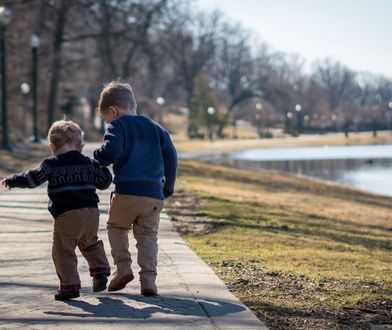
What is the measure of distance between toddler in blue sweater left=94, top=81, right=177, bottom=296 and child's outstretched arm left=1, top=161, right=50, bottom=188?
0.37 m

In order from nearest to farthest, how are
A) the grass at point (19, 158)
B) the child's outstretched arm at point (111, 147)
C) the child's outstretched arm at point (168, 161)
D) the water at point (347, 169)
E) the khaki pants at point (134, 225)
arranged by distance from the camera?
the child's outstretched arm at point (111, 147) → the khaki pants at point (134, 225) → the child's outstretched arm at point (168, 161) → the grass at point (19, 158) → the water at point (347, 169)

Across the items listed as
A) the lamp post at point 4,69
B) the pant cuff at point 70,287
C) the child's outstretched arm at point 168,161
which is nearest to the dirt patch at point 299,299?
the child's outstretched arm at point 168,161

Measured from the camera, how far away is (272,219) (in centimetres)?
1309

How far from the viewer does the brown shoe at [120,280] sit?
19.7ft

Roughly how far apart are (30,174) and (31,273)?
1.16m

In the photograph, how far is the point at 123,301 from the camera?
580cm

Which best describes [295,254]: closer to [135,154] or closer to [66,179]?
[135,154]

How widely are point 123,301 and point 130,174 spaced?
0.88 metres

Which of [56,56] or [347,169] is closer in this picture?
[347,169]

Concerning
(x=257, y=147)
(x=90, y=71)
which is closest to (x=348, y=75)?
(x=257, y=147)

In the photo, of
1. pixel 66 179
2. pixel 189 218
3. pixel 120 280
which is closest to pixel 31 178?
pixel 66 179

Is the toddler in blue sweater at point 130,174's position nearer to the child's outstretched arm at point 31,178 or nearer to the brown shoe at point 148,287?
the brown shoe at point 148,287

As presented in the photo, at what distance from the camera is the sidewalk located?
5109mm

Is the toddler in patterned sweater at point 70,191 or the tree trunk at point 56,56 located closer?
the toddler in patterned sweater at point 70,191
